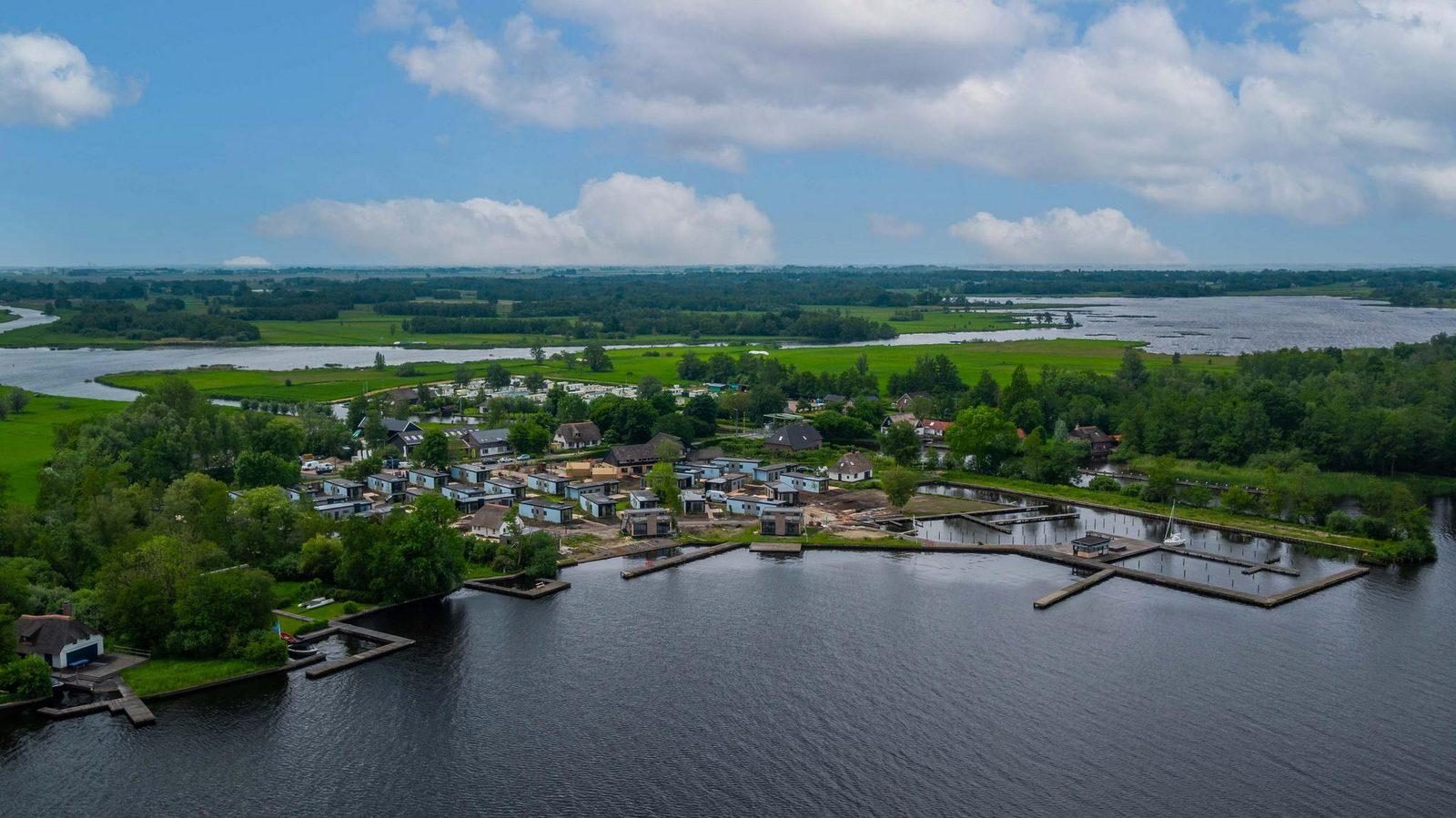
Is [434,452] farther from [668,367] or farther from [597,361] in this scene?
[668,367]

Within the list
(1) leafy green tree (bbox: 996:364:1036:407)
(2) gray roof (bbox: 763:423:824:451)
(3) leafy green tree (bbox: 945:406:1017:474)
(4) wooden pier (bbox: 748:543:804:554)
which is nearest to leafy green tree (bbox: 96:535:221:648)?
(4) wooden pier (bbox: 748:543:804:554)

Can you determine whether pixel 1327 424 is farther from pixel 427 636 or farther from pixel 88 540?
pixel 88 540

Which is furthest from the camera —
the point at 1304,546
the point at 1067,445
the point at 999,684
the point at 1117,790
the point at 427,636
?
the point at 1067,445

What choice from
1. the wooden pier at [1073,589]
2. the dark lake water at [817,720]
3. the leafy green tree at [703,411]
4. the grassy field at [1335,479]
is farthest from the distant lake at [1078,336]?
the wooden pier at [1073,589]

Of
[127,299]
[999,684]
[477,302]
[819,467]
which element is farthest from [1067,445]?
[127,299]

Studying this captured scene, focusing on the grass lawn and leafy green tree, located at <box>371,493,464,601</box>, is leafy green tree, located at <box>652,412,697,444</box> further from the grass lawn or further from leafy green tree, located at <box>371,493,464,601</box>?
the grass lawn

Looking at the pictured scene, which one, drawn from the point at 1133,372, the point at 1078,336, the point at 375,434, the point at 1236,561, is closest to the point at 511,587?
the point at 1236,561

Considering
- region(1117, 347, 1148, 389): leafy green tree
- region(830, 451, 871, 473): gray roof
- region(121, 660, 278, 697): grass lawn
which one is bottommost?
region(121, 660, 278, 697): grass lawn
